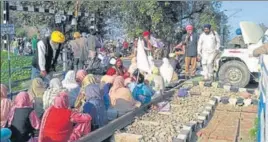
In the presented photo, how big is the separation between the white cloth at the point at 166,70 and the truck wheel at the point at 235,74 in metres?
1.76

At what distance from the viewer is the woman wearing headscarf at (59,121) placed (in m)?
4.98

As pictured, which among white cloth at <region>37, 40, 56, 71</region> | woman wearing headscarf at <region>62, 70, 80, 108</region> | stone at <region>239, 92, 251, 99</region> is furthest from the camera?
stone at <region>239, 92, 251, 99</region>

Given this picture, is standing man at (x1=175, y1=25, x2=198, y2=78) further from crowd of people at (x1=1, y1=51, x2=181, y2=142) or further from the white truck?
crowd of people at (x1=1, y1=51, x2=181, y2=142)

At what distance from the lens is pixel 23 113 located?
4840mm

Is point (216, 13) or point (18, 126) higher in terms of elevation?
point (216, 13)

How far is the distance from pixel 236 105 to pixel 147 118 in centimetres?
302

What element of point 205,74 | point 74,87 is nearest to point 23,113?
point 74,87

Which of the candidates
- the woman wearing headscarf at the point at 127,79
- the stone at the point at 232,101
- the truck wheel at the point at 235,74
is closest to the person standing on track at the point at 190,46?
the truck wheel at the point at 235,74

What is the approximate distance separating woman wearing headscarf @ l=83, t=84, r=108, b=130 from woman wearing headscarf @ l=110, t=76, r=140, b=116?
2.97 feet

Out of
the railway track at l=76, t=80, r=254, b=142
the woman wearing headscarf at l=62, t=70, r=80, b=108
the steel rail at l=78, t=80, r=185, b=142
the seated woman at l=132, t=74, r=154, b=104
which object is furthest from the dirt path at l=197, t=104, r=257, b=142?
the woman wearing headscarf at l=62, t=70, r=80, b=108

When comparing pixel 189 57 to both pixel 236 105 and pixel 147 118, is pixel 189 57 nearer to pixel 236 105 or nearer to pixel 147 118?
pixel 236 105

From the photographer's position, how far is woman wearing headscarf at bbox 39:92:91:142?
4.98 metres

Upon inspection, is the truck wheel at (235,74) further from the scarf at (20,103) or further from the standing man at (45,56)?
the scarf at (20,103)

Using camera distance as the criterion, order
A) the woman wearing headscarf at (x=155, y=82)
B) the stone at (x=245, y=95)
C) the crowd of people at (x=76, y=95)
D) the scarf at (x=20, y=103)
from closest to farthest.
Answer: the scarf at (x=20, y=103), the crowd of people at (x=76, y=95), the woman wearing headscarf at (x=155, y=82), the stone at (x=245, y=95)
